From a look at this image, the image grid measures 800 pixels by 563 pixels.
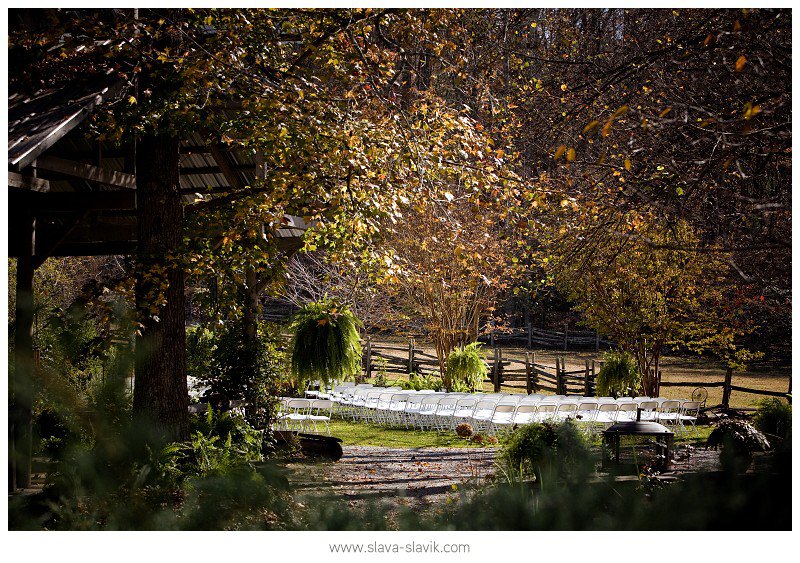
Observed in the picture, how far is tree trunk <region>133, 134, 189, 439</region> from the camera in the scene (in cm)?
688

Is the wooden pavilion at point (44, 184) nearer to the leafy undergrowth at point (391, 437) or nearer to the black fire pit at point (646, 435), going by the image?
the leafy undergrowth at point (391, 437)

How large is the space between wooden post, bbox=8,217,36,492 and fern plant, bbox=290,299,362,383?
4657mm

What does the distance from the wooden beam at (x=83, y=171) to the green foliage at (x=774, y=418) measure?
28.9 feet

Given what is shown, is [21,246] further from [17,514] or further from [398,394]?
[398,394]

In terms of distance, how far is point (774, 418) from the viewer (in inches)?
417

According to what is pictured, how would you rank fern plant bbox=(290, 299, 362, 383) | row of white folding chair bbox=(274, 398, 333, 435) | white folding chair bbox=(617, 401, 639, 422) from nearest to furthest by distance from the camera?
fern plant bbox=(290, 299, 362, 383)
row of white folding chair bbox=(274, 398, 333, 435)
white folding chair bbox=(617, 401, 639, 422)

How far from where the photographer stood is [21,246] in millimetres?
7273

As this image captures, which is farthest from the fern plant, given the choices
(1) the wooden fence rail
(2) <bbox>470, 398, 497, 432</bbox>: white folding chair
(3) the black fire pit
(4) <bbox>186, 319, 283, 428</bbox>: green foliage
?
(1) the wooden fence rail

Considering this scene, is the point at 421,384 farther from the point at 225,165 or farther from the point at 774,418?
the point at 225,165

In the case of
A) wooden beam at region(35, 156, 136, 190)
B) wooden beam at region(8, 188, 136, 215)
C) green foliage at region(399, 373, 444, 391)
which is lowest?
green foliage at region(399, 373, 444, 391)

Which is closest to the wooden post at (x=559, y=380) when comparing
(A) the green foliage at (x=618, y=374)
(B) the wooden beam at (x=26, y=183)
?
(A) the green foliage at (x=618, y=374)

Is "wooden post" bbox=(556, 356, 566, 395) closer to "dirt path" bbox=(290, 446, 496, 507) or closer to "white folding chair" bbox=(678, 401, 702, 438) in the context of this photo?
"white folding chair" bbox=(678, 401, 702, 438)

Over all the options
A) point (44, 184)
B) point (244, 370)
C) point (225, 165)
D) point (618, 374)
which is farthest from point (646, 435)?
point (44, 184)
